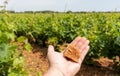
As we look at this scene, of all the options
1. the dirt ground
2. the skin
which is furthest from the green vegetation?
the skin

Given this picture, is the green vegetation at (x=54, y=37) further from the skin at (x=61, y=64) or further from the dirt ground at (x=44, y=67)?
the skin at (x=61, y=64)

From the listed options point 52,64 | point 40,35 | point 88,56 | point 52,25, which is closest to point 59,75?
point 52,64

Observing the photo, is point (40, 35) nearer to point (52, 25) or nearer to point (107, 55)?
point (52, 25)

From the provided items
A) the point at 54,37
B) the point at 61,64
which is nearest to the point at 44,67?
the point at 54,37

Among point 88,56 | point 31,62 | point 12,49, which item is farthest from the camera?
point 31,62

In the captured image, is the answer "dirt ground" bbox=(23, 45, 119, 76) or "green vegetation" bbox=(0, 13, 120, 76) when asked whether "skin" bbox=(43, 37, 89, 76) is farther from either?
"dirt ground" bbox=(23, 45, 119, 76)

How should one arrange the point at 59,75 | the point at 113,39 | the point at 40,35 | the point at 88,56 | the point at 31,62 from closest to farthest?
1. the point at 59,75
2. the point at 113,39
3. the point at 88,56
4. the point at 31,62
5. the point at 40,35

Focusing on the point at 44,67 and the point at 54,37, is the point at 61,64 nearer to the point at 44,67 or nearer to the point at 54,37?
the point at 44,67

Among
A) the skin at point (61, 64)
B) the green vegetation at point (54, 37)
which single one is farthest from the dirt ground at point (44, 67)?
the skin at point (61, 64)
